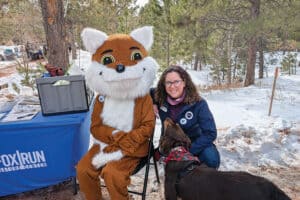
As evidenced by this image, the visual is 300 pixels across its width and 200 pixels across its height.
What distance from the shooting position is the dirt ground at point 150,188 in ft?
8.52

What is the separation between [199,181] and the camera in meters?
1.81

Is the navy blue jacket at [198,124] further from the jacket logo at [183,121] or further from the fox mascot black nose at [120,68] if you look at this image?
the fox mascot black nose at [120,68]

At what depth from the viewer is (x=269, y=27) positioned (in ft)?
22.9

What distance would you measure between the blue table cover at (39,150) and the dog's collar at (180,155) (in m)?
0.82

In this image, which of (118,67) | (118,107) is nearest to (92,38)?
(118,67)

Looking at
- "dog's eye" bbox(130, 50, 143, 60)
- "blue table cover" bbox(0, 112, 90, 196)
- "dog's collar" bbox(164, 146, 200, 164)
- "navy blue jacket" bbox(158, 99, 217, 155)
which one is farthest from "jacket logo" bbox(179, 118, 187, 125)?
"blue table cover" bbox(0, 112, 90, 196)

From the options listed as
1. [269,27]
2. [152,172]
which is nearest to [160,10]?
[269,27]

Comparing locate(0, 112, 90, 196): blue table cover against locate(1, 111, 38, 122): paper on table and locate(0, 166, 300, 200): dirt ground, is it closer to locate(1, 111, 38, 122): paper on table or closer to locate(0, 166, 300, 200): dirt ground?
locate(1, 111, 38, 122): paper on table

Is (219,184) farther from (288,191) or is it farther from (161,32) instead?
(161,32)

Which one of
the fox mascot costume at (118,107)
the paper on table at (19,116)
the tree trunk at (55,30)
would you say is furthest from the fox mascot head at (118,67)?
the tree trunk at (55,30)

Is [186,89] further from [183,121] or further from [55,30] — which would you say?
[55,30]

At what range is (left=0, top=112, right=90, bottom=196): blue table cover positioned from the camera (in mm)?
2207

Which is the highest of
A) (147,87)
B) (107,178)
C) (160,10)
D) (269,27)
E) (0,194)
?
(160,10)

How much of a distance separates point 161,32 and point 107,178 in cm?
1431
